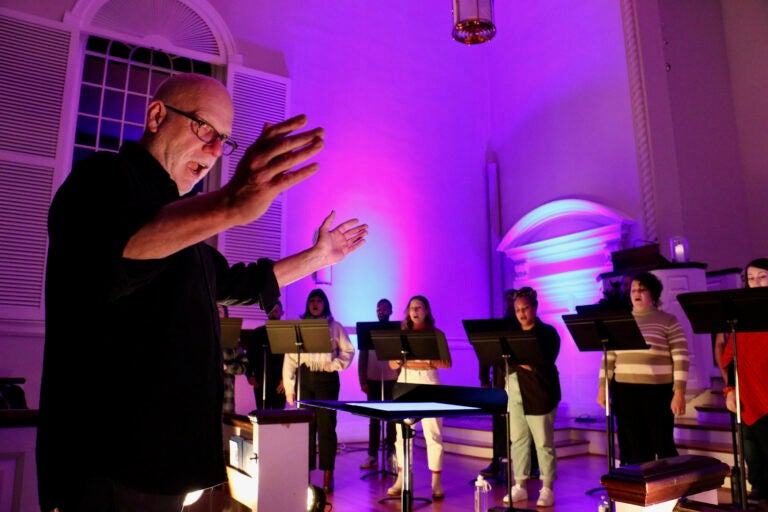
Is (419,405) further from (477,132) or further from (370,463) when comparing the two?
(477,132)

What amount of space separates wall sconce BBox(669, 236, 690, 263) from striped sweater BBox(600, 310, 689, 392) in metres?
2.80

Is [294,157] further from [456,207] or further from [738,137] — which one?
[738,137]

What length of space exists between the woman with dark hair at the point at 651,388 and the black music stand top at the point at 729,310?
790 mm

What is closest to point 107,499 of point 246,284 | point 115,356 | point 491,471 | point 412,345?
point 115,356

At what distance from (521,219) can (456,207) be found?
117cm

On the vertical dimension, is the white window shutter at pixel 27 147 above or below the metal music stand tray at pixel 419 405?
above

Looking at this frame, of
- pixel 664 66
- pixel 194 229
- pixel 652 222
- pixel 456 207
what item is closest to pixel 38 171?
pixel 456 207

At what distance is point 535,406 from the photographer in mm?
4590

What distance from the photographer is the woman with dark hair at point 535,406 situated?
4.57 metres

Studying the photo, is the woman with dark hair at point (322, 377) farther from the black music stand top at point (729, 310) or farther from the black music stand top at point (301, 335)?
the black music stand top at point (729, 310)

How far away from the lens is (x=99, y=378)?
985 mm

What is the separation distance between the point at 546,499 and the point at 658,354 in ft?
4.48

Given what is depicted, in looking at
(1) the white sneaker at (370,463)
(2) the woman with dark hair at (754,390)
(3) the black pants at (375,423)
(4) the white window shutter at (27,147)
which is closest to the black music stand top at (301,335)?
(3) the black pants at (375,423)

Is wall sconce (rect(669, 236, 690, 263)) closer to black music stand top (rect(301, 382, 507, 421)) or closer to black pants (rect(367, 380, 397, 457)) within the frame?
black pants (rect(367, 380, 397, 457))
